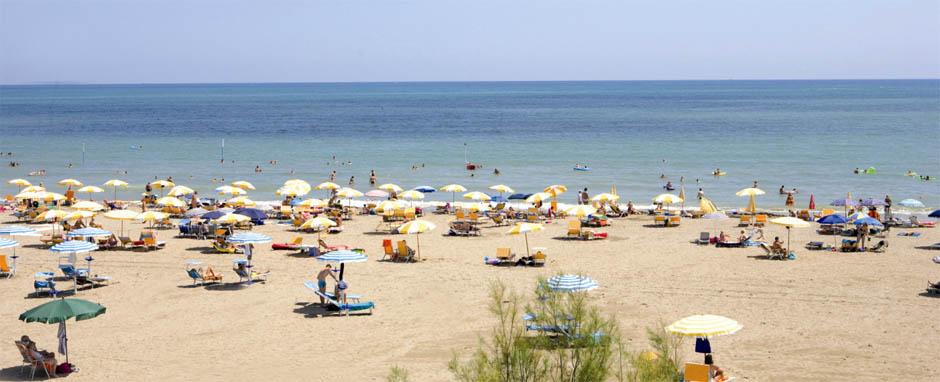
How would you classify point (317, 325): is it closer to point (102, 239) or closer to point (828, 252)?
point (102, 239)

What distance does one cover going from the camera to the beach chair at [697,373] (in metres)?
10.7

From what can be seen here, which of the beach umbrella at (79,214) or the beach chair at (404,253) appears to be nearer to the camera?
the beach chair at (404,253)

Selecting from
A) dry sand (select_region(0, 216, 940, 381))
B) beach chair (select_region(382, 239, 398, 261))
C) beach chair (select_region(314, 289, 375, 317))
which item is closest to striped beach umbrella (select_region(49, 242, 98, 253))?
dry sand (select_region(0, 216, 940, 381))

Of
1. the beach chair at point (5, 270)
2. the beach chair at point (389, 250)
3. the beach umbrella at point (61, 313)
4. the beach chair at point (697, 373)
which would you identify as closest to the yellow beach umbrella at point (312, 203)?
the beach chair at point (389, 250)

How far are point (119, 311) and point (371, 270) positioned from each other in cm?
543

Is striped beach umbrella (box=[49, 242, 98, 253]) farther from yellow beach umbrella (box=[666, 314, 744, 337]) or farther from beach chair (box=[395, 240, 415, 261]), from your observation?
yellow beach umbrella (box=[666, 314, 744, 337])

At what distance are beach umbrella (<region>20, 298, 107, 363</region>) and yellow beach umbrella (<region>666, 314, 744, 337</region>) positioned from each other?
7.78 meters

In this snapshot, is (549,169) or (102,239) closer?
(102,239)

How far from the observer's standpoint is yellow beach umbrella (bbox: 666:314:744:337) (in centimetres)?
1103

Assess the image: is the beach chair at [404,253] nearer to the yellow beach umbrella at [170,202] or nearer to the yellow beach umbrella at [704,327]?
the yellow beach umbrella at [704,327]

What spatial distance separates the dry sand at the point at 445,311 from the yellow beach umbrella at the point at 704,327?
70cm

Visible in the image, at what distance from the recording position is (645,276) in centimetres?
1802

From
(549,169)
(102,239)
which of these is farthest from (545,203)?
(102,239)

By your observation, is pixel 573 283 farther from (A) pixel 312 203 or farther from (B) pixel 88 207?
(A) pixel 312 203
